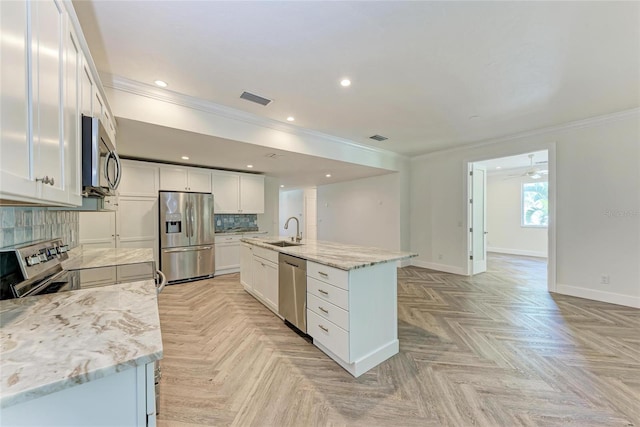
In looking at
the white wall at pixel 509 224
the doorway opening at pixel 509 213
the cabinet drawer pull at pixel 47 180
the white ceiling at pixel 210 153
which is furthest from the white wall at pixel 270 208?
the white wall at pixel 509 224

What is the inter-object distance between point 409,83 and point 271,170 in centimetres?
341

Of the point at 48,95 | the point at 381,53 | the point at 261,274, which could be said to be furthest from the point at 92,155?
the point at 261,274

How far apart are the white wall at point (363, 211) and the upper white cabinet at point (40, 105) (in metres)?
5.27

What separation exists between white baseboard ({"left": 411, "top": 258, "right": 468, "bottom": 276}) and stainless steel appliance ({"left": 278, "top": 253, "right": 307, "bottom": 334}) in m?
3.80

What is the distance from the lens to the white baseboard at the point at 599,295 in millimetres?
3243

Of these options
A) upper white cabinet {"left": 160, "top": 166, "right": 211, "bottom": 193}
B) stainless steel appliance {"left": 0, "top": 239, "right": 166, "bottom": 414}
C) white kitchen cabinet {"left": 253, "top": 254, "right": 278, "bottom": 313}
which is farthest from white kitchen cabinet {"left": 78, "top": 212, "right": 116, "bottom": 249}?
stainless steel appliance {"left": 0, "top": 239, "right": 166, "bottom": 414}

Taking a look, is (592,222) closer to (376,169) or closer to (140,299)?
(376,169)

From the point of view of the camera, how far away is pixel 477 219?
5.04 m

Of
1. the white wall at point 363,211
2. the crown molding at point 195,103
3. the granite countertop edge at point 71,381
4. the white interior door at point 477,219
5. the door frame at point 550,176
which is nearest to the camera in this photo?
the granite countertop edge at point 71,381

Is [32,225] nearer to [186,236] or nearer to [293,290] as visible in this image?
[293,290]

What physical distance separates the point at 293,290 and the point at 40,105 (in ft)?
7.09

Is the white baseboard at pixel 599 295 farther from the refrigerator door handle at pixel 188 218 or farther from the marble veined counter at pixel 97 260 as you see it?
the refrigerator door handle at pixel 188 218

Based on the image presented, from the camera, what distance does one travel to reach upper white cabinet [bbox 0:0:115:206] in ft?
2.51

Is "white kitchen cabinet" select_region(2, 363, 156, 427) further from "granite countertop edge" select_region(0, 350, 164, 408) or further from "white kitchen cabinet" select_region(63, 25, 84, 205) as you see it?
"white kitchen cabinet" select_region(63, 25, 84, 205)
